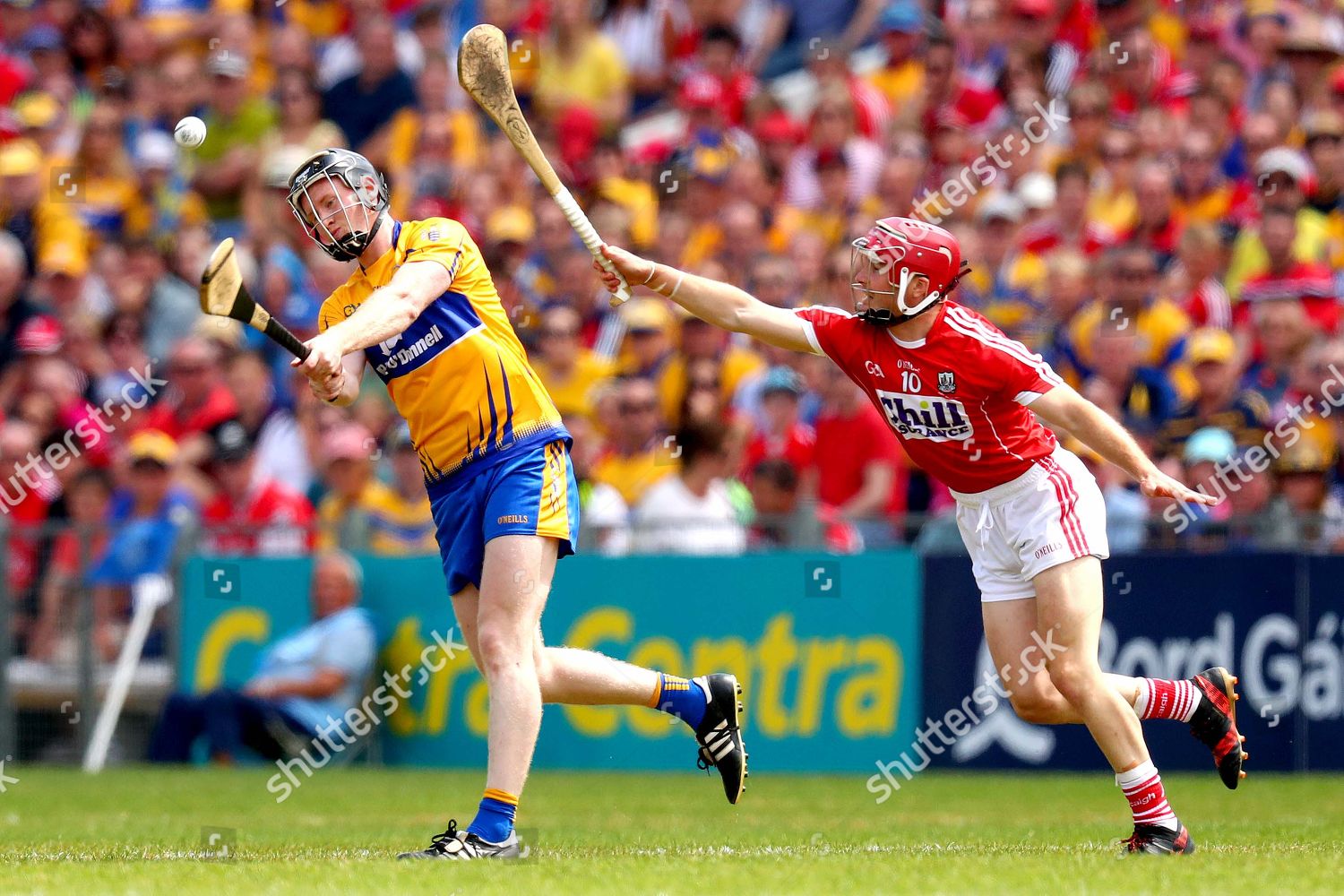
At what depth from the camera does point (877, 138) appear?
17594mm

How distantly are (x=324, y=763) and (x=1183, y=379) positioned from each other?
20.7 ft

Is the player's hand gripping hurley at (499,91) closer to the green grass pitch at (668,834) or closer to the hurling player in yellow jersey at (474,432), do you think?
the hurling player in yellow jersey at (474,432)

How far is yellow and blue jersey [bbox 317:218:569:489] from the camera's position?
27.6 feet

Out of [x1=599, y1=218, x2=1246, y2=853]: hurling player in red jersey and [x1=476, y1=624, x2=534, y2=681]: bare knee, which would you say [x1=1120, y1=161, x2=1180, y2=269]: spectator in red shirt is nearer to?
[x1=599, y1=218, x2=1246, y2=853]: hurling player in red jersey

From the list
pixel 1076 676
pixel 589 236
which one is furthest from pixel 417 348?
pixel 1076 676

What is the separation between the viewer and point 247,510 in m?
15.8

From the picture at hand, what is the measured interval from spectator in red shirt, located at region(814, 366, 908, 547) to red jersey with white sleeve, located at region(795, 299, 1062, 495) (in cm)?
570

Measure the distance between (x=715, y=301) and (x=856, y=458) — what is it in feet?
19.7

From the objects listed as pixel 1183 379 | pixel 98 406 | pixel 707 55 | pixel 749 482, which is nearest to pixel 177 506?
pixel 98 406

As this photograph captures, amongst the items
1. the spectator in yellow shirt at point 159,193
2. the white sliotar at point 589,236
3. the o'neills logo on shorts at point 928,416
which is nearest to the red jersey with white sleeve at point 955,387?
the o'neills logo on shorts at point 928,416

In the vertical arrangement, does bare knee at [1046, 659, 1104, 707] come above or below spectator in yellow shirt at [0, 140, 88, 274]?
below

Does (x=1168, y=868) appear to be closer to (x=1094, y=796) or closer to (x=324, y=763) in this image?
(x=1094, y=796)

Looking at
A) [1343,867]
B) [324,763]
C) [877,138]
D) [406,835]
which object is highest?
[877,138]

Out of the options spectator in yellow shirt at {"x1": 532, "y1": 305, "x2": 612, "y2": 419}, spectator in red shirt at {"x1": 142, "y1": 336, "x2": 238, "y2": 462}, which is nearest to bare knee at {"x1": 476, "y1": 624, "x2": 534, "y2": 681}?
spectator in yellow shirt at {"x1": 532, "y1": 305, "x2": 612, "y2": 419}
